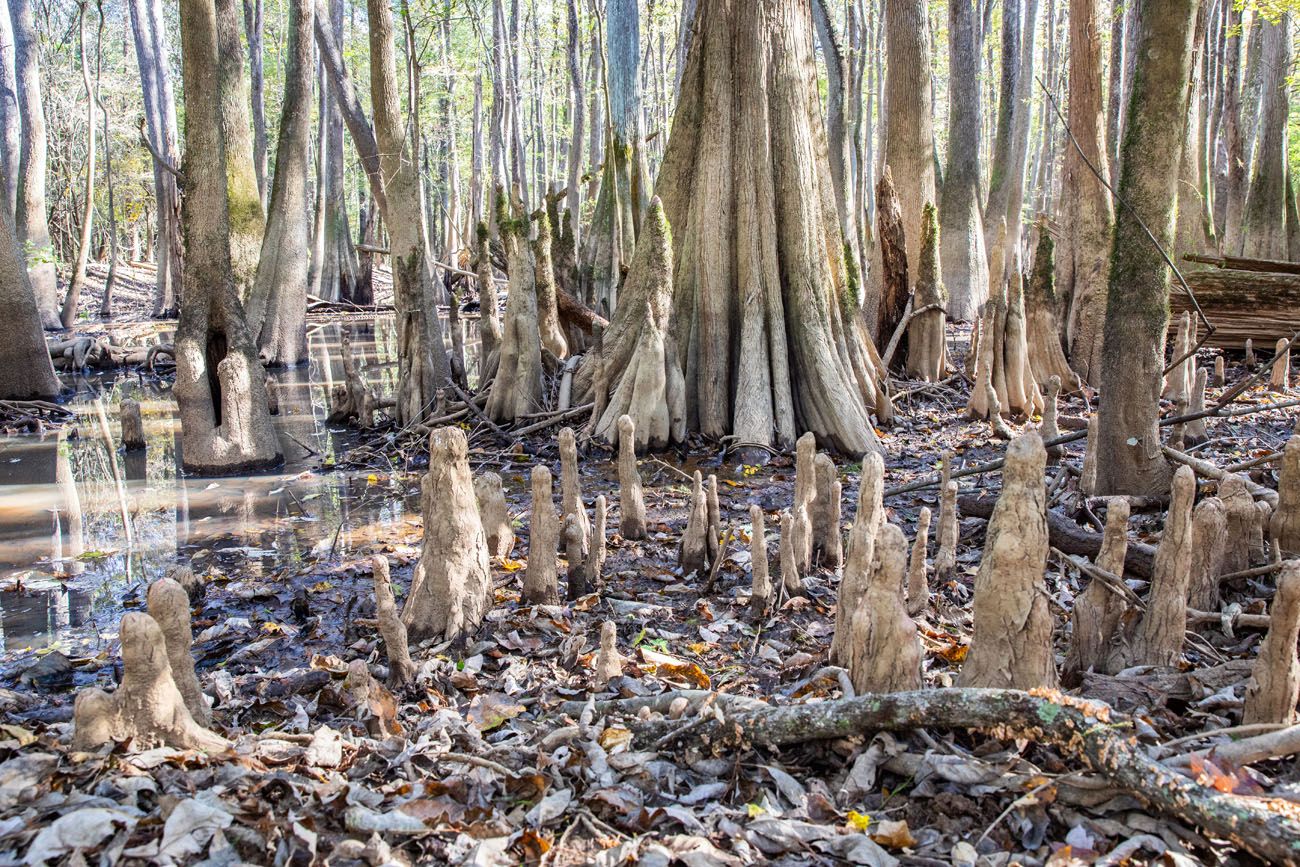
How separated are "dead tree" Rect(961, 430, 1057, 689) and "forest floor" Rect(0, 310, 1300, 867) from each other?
275 millimetres

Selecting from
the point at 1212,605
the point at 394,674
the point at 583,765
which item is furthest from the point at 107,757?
the point at 1212,605

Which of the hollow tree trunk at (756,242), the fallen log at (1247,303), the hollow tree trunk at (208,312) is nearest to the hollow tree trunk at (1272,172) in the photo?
the fallen log at (1247,303)

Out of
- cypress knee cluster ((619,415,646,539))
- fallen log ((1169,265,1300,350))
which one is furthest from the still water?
fallen log ((1169,265,1300,350))

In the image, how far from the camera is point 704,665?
12.9ft

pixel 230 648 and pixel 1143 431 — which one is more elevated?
pixel 1143 431

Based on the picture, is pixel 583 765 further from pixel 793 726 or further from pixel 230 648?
pixel 230 648

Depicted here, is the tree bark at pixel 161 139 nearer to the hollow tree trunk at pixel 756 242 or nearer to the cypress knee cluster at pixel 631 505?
the hollow tree trunk at pixel 756 242

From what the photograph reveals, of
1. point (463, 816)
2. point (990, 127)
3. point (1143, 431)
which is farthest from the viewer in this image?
point (990, 127)

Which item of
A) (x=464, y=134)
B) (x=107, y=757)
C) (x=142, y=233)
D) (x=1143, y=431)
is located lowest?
(x=107, y=757)

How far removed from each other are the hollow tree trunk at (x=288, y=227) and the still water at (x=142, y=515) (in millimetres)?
4263

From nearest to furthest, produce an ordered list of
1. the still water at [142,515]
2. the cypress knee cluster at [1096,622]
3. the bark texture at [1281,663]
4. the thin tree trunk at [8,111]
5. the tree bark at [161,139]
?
the bark texture at [1281,663], the cypress knee cluster at [1096,622], the still water at [142,515], the thin tree trunk at [8,111], the tree bark at [161,139]

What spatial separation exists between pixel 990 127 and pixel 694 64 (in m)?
33.6

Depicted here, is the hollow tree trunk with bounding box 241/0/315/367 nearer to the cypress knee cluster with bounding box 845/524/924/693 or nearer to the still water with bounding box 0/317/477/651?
the still water with bounding box 0/317/477/651

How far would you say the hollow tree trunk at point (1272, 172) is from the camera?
53.4 ft
